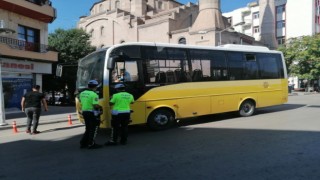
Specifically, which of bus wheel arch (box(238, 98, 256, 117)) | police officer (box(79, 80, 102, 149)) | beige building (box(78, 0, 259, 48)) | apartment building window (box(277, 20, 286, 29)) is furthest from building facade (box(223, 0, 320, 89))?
police officer (box(79, 80, 102, 149))

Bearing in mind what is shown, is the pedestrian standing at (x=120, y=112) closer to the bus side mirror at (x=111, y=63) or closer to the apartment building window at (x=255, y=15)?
the bus side mirror at (x=111, y=63)

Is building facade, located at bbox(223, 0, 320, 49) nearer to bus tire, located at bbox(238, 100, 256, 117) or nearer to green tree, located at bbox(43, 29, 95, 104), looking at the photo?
green tree, located at bbox(43, 29, 95, 104)

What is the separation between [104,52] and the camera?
10.3 metres

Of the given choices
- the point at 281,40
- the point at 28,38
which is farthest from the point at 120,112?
the point at 281,40

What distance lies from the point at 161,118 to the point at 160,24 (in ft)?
157

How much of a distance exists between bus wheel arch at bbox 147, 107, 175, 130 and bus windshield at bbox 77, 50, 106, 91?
213cm

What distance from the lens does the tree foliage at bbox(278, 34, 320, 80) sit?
45812mm

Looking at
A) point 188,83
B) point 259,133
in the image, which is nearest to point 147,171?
point 259,133

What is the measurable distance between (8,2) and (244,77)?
1464cm

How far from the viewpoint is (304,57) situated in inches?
1811

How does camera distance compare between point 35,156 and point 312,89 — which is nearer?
point 35,156

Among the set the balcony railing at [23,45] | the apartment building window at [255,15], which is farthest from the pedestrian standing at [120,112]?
the apartment building window at [255,15]

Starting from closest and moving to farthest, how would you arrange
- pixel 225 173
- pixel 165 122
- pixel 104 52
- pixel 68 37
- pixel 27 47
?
1. pixel 225 173
2. pixel 104 52
3. pixel 165 122
4. pixel 27 47
5. pixel 68 37

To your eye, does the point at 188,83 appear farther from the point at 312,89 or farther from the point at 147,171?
the point at 312,89
